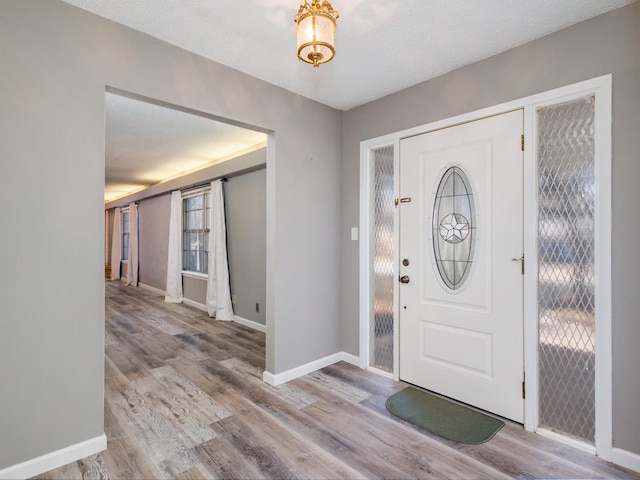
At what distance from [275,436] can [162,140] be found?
393cm

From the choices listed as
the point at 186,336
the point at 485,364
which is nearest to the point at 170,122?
the point at 186,336

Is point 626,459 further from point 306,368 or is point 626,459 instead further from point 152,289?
point 152,289

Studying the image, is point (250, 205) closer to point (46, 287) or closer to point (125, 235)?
point (46, 287)

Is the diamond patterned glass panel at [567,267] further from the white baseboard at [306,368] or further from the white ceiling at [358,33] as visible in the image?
the white baseboard at [306,368]

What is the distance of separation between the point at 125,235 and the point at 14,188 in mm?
8988

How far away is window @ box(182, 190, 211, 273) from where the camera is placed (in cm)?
610

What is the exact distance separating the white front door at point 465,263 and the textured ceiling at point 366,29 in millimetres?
527

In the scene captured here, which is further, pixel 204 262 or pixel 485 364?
pixel 204 262

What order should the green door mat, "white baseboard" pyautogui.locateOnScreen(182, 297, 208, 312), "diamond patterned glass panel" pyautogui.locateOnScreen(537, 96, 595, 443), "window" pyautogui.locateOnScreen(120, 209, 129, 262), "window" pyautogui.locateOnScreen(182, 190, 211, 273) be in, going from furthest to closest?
"window" pyautogui.locateOnScreen(120, 209, 129, 262) → "window" pyautogui.locateOnScreen(182, 190, 211, 273) → "white baseboard" pyautogui.locateOnScreen(182, 297, 208, 312) → the green door mat → "diamond patterned glass panel" pyautogui.locateOnScreen(537, 96, 595, 443)

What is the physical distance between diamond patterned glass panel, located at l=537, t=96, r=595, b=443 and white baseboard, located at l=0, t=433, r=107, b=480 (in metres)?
2.78

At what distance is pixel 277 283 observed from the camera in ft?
9.61

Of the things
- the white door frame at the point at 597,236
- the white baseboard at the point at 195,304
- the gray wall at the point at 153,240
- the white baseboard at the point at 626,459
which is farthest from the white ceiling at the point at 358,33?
the gray wall at the point at 153,240

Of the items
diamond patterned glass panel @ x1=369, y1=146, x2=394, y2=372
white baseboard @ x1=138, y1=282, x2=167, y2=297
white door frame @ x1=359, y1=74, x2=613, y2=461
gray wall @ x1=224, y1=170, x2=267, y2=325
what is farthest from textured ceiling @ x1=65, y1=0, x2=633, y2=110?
white baseboard @ x1=138, y1=282, x2=167, y2=297

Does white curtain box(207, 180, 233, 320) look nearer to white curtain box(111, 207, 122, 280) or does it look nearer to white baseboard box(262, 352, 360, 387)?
white baseboard box(262, 352, 360, 387)
